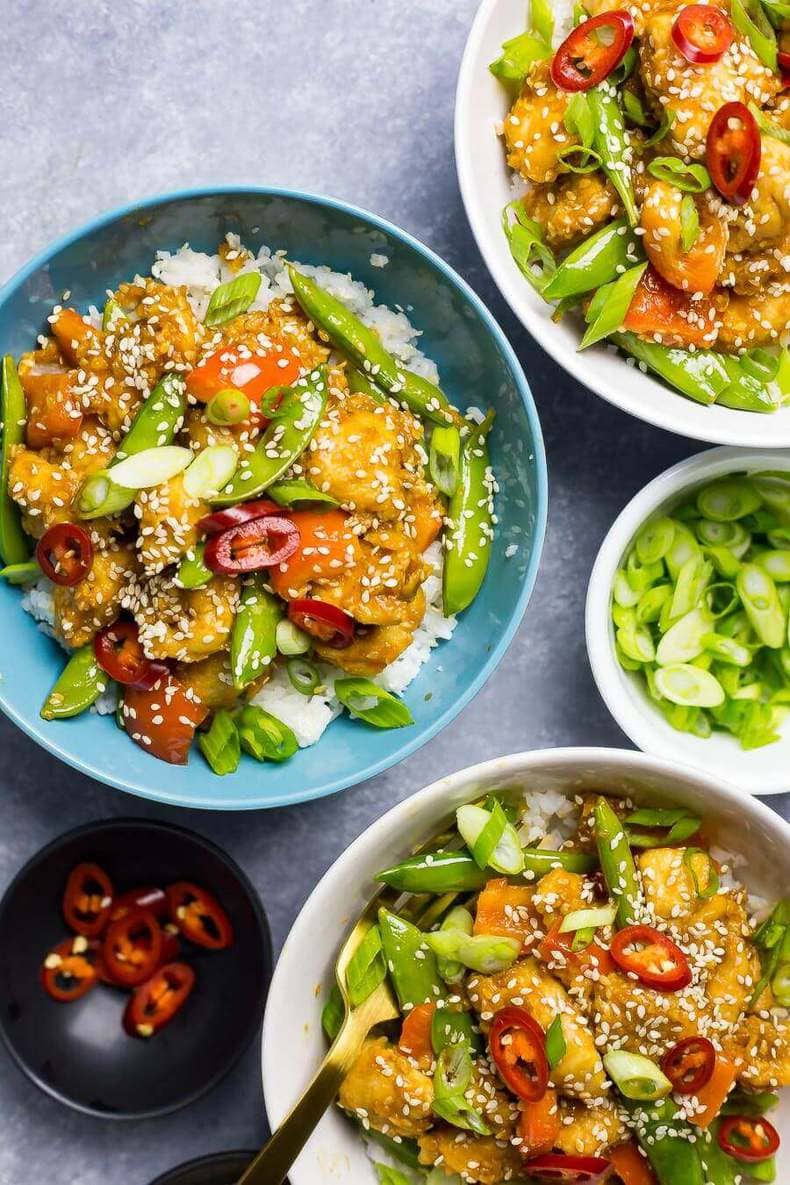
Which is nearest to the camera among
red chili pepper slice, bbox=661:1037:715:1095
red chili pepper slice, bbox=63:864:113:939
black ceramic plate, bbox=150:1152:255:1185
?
red chili pepper slice, bbox=661:1037:715:1095

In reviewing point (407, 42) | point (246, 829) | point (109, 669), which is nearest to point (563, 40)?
point (407, 42)

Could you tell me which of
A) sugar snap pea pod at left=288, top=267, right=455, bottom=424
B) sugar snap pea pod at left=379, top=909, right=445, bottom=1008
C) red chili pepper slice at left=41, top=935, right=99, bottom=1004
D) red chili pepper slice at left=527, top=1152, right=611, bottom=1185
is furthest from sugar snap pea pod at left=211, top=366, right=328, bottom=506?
red chili pepper slice at left=527, top=1152, right=611, bottom=1185

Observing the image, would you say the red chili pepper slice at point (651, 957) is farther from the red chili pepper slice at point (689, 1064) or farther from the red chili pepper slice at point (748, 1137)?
the red chili pepper slice at point (748, 1137)

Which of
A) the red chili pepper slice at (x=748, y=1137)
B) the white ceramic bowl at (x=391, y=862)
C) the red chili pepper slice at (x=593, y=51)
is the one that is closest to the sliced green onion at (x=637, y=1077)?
the red chili pepper slice at (x=748, y=1137)

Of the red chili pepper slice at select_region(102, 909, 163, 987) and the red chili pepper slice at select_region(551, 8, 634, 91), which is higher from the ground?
the red chili pepper slice at select_region(551, 8, 634, 91)

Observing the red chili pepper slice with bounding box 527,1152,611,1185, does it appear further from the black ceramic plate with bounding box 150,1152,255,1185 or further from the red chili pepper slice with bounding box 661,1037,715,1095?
the black ceramic plate with bounding box 150,1152,255,1185

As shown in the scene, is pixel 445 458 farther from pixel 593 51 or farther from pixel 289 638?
pixel 593 51

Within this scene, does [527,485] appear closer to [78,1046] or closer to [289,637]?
[289,637]
